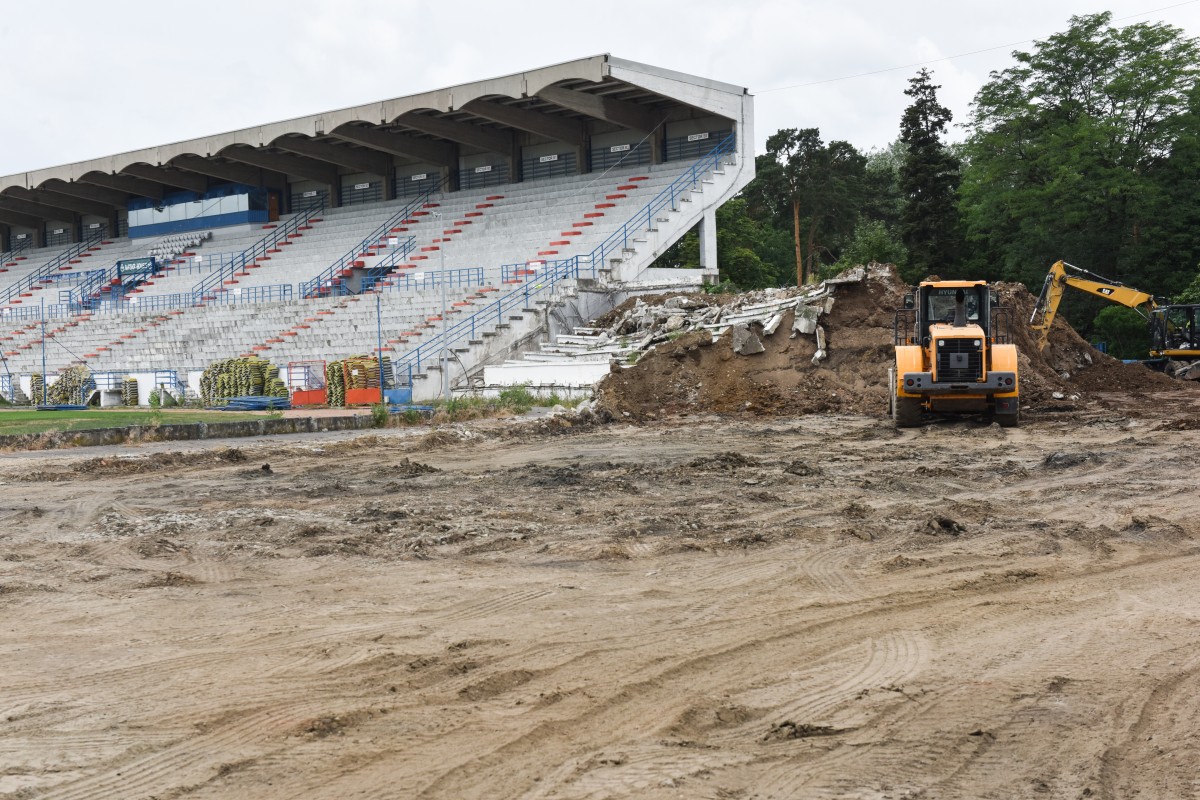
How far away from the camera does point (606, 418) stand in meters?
23.8

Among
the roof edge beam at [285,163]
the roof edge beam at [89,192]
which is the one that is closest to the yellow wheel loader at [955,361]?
the roof edge beam at [285,163]

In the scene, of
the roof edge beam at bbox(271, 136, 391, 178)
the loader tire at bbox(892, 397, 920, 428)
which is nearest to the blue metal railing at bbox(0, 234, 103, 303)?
the roof edge beam at bbox(271, 136, 391, 178)

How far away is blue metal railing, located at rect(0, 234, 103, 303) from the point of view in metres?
58.2

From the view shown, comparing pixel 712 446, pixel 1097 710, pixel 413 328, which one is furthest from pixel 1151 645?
pixel 413 328

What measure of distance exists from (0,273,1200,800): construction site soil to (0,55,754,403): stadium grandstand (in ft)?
67.6

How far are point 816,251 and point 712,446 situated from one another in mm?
47898

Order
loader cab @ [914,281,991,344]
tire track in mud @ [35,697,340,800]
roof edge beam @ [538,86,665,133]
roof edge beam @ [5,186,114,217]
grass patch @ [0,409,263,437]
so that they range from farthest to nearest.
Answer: roof edge beam @ [5,186,114,217], roof edge beam @ [538,86,665,133], grass patch @ [0,409,263,437], loader cab @ [914,281,991,344], tire track in mud @ [35,697,340,800]

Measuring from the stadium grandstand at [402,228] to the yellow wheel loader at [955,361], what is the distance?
14918 millimetres

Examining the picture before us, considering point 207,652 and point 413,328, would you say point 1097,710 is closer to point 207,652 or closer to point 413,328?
point 207,652

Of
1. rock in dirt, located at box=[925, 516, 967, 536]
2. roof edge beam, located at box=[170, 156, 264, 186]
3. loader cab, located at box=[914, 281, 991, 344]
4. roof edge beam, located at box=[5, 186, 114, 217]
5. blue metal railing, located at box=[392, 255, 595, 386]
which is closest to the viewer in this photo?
rock in dirt, located at box=[925, 516, 967, 536]

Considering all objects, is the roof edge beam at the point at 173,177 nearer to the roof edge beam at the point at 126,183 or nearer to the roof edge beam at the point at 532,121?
the roof edge beam at the point at 126,183

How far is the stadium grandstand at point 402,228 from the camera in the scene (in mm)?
36688

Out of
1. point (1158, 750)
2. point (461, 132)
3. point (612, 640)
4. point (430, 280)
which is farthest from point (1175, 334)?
point (1158, 750)

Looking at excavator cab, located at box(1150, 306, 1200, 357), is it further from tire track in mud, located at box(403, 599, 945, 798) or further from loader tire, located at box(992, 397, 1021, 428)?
tire track in mud, located at box(403, 599, 945, 798)
